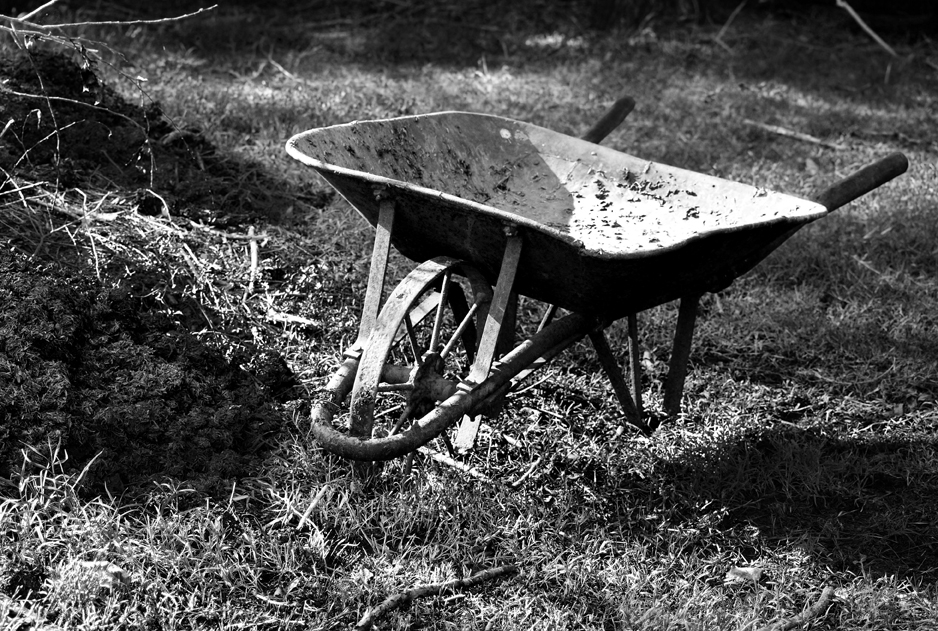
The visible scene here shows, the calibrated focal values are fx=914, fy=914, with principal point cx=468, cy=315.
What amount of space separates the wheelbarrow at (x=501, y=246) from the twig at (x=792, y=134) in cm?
257

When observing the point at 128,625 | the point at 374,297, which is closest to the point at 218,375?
the point at 374,297

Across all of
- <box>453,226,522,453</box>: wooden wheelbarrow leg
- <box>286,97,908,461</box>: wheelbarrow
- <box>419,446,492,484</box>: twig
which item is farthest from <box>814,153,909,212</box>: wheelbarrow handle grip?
<box>419,446,492,484</box>: twig

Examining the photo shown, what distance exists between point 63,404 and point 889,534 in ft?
8.64

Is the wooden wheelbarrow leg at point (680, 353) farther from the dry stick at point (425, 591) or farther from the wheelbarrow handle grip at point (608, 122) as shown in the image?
the dry stick at point (425, 591)

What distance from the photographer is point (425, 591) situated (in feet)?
8.44

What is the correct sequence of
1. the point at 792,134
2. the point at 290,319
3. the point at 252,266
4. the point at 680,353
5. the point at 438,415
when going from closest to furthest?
the point at 438,415, the point at 680,353, the point at 290,319, the point at 252,266, the point at 792,134

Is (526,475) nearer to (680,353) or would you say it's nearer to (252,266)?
(680,353)

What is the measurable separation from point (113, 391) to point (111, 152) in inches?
71.7

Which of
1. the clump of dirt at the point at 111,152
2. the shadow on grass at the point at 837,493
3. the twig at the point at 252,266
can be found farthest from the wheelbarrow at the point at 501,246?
the clump of dirt at the point at 111,152

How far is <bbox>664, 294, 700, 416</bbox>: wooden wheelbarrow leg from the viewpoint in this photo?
3.19m

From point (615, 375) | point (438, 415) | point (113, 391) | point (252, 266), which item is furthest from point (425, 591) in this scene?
point (252, 266)

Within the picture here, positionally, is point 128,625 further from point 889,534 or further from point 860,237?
point 860,237

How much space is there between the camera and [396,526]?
9.21ft

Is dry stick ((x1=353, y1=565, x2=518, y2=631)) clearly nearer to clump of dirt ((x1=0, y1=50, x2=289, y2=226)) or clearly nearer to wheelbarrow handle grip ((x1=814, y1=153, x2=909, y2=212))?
wheelbarrow handle grip ((x1=814, y1=153, x2=909, y2=212))
